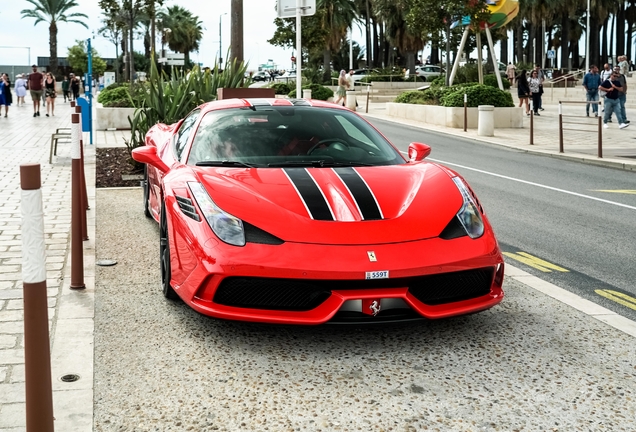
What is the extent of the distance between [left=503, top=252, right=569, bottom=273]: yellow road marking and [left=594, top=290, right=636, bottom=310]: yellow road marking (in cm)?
70

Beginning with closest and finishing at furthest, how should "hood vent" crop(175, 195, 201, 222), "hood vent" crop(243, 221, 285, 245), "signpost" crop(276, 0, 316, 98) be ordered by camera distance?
"hood vent" crop(243, 221, 285, 245) → "hood vent" crop(175, 195, 201, 222) → "signpost" crop(276, 0, 316, 98)

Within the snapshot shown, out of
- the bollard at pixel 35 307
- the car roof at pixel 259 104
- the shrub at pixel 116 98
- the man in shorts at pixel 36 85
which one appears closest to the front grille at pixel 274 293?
the bollard at pixel 35 307

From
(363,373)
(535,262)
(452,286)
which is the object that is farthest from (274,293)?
(535,262)

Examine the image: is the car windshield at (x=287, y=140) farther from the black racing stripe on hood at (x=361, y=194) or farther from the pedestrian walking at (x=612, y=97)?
the pedestrian walking at (x=612, y=97)

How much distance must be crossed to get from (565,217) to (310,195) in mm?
5847

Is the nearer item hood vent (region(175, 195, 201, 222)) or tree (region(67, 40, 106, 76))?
hood vent (region(175, 195, 201, 222))

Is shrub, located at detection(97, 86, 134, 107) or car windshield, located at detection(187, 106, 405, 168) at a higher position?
shrub, located at detection(97, 86, 134, 107)

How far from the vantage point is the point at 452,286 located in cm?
464

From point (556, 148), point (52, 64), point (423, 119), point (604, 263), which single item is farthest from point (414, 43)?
point (604, 263)

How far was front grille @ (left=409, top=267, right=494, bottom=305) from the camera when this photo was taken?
454 cm

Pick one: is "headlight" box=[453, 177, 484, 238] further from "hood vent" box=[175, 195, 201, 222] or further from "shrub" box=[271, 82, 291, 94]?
"shrub" box=[271, 82, 291, 94]

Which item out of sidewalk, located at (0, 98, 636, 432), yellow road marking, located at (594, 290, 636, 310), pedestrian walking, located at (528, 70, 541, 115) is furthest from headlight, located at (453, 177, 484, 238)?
pedestrian walking, located at (528, 70, 541, 115)

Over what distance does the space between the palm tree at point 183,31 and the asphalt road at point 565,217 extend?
9272 centimetres

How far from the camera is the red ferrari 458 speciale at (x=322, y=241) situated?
439 centimetres
